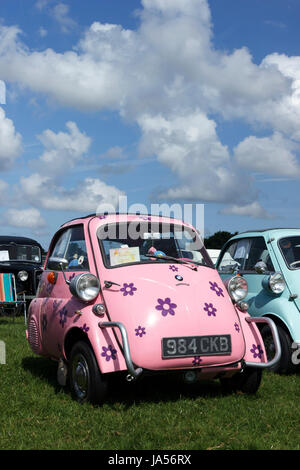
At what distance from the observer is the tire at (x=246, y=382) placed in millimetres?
5855

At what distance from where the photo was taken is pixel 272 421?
4988mm

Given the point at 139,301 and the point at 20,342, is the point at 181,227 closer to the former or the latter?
the point at 139,301

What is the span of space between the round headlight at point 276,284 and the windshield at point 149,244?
1357 mm

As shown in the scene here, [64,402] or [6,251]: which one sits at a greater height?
[6,251]

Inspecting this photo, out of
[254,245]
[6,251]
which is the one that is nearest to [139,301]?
[254,245]

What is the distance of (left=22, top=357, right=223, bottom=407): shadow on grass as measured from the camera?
18.5 ft

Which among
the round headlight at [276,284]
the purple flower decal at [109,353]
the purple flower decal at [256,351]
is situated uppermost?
the round headlight at [276,284]

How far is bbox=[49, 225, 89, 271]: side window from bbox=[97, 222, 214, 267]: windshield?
0.90 ft

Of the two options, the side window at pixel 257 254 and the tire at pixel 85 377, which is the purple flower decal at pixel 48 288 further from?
the side window at pixel 257 254

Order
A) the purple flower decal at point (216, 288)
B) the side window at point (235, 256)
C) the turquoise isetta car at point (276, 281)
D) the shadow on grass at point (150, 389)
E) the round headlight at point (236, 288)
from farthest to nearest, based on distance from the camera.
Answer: the side window at point (235, 256), the turquoise isetta car at point (276, 281), the round headlight at point (236, 288), the purple flower decal at point (216, 288), the shadow on grass at point (150, 389)

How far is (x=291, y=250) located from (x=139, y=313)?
338 cm

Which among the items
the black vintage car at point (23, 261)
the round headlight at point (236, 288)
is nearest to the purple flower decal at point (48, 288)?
the round headlight at point (236, 288)

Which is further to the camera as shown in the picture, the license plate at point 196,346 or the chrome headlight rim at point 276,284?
the chrome headlight rim at point 276,284
